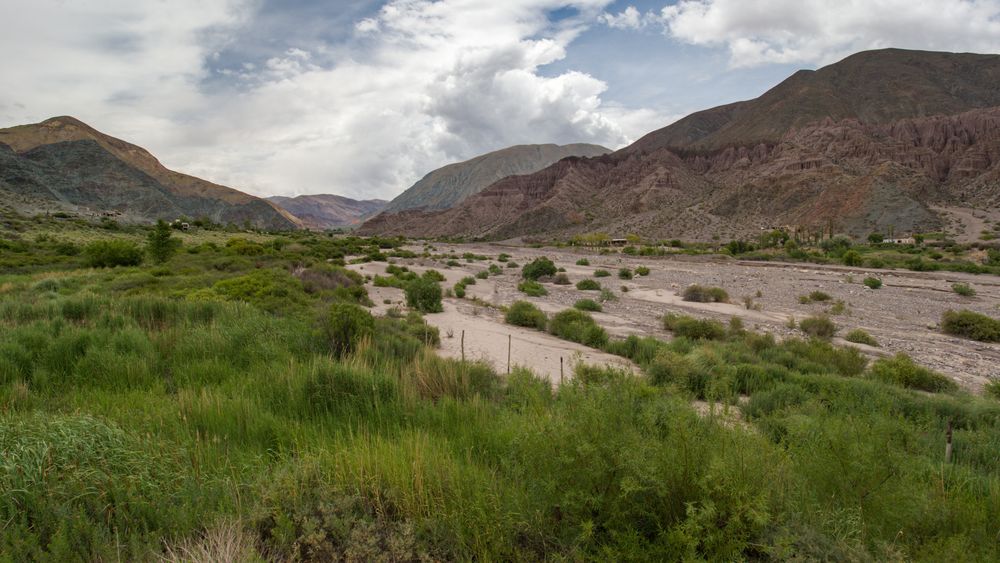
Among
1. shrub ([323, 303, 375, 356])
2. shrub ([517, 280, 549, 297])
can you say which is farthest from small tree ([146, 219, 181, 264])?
shrub ([323, 303, 375, 356])

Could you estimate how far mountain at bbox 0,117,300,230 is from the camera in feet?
320

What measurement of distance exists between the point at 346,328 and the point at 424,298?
351 inches

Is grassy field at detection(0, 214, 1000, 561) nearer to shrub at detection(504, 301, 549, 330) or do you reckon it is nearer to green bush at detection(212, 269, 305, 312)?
green bush at detection(212, 269, 305, 312)

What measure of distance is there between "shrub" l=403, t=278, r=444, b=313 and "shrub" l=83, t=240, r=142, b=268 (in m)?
19.2

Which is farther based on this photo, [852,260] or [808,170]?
[808,170]

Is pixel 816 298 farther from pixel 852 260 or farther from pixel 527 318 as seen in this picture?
pixel 852 260

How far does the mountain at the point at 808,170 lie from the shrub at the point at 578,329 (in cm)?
7645

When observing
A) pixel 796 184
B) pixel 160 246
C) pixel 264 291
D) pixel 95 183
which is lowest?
pixel 264 291

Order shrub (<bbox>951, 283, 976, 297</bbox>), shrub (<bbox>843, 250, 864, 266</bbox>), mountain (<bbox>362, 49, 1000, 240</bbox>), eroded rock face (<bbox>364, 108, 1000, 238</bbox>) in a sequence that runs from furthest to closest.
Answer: mountain (<bbox>362, 49, 1000, 240</bbox>) → eroded rock face (<bbox>364, 108, 1000, 238</bbox>) → shrub (<bbox>843, 250, 864, 266</bbox>) → shrub (<bbox>951, 283, 976, 297</bbox>)

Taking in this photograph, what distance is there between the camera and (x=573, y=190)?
139000 mm

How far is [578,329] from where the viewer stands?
1373 cm

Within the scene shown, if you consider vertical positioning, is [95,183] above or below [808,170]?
above

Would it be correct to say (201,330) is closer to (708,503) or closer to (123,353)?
(123,353)

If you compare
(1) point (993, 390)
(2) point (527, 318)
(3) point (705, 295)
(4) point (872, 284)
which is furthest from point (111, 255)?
(4) point (872, 284)
